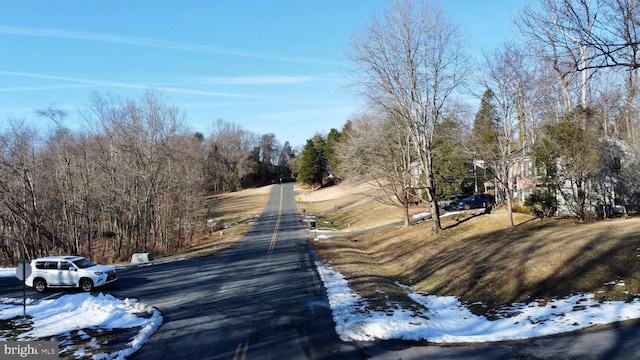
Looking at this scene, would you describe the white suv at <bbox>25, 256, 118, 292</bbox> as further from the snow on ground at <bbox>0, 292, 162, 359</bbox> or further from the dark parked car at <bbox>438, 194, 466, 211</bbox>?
the dark parked car at <bbox>438, 194, 466, 211</bbox>

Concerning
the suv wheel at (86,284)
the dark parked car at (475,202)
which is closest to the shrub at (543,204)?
the dark parked car at (475,202)

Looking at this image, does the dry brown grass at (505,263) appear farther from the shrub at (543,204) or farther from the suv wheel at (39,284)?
the suv wheel at (39,284)

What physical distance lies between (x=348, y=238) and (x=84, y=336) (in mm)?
30040

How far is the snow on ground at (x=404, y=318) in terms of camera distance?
1075 centimetres

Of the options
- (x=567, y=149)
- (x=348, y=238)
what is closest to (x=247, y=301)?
(x=567, y=149)

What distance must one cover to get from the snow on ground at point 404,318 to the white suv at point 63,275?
2.68 metres

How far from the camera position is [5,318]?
14688 mm

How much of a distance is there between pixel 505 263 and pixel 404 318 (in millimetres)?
6985

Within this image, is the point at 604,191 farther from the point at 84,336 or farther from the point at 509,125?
the point at 84,336

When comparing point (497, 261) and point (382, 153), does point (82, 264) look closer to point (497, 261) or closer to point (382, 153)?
point (497, 261)

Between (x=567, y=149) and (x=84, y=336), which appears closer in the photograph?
(x=84, y=336)

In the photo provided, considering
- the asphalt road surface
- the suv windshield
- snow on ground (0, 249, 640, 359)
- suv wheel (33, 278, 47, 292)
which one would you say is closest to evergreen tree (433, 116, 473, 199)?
the asphalt road surface

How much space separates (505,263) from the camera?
1750cm

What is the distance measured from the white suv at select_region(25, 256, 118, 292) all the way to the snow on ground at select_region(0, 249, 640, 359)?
8.81ft
